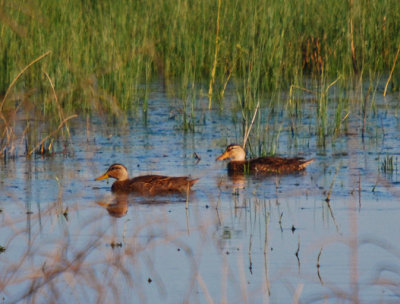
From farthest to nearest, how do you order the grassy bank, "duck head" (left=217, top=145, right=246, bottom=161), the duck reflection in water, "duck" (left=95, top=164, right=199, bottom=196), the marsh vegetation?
the grassy bank
"duck head" (left=217, top=145, right=246, bottom=161)
"duck" (left=95, top=164, right=199, bottom=196)
the duck reflection in water
the marsh vegetation

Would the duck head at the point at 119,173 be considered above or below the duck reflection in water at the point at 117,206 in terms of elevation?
above

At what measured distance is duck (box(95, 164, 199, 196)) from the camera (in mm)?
10055

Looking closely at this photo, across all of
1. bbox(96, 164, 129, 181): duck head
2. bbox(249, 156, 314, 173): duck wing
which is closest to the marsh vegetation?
bbox(249, 156, 314, 173): duck wing

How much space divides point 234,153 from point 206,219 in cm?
328

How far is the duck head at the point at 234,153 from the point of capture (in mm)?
11505

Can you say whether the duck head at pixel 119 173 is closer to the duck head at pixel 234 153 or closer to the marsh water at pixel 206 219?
the marsh water at pixel 206 219

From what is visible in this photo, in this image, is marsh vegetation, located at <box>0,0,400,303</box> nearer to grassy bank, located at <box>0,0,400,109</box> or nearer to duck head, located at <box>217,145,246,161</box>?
grassy bank, located at <box>0,0,400,109</box>

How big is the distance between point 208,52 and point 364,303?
11.6m

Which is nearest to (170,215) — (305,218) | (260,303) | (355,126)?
(305,218)

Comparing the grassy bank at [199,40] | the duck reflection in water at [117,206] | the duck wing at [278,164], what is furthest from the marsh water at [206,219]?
the grassy bank at [199,40]

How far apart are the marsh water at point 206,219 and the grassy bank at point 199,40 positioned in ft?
2.58

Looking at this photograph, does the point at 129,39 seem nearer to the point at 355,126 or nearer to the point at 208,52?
the point at 208,52

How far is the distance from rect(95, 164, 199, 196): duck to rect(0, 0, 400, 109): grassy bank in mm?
2690

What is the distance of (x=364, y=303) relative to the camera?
566 cm
